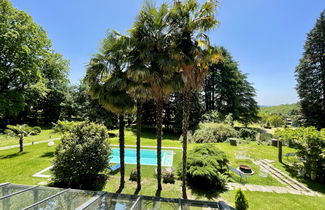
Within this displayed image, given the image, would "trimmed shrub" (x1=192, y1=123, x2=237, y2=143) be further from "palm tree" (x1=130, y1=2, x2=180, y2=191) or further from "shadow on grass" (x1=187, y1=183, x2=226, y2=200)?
"palm tree" (x1=130, y1=2, x2=180, y2=191)

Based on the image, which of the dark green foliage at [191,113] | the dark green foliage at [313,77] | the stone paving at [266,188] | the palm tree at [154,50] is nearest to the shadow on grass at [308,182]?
the stone paving at [266,188]

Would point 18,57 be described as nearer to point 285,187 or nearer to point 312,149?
point 285,187

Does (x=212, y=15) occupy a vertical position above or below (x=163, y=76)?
above

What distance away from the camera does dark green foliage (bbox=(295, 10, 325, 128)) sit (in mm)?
18434

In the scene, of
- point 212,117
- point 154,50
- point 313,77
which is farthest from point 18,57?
point 313,77

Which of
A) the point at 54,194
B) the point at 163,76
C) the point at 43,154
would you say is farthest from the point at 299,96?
the point at 43,154

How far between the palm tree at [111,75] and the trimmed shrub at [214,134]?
12.4 m

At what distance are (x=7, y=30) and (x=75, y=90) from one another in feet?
40.4

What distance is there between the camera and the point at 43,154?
11.0 meters

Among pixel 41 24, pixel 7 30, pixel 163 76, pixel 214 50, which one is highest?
pixel 41 24

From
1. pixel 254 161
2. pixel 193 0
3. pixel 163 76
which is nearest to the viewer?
pixel 193 0

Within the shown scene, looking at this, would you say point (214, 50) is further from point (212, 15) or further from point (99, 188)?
point (99, 188)

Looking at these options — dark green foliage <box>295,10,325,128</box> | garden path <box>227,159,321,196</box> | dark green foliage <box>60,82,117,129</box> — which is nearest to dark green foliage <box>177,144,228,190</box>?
garden path <box>227,159,321,196</box>

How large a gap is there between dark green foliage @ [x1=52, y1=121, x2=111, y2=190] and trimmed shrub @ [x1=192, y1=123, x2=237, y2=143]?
11.8 meters
